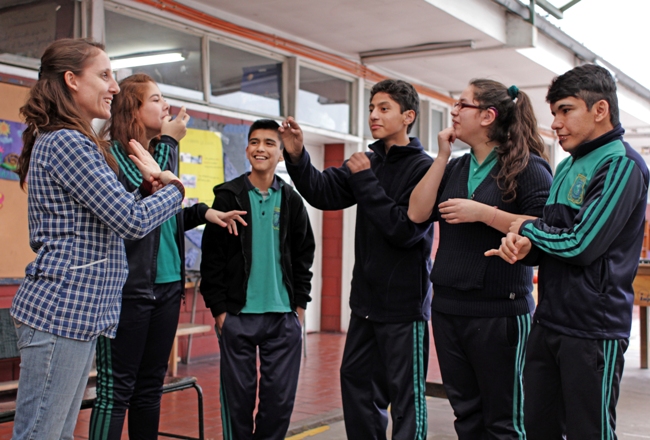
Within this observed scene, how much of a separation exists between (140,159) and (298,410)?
2.98 m

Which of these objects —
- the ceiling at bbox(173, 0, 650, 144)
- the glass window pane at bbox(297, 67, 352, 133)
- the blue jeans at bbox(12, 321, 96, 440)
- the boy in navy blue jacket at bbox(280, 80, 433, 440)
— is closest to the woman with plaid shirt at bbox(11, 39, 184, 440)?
the blue jeans at bbox(12, 321, 96, 440)

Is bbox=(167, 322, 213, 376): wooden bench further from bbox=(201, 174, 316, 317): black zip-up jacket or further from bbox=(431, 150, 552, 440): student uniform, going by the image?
bbox=(431, 150, 552, 440): student uniform

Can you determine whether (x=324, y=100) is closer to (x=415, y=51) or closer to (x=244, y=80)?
(x=415, y=51)

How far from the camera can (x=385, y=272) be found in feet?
10.6

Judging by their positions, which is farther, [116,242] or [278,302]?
[278,302]

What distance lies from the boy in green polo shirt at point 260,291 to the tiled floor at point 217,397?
1.15 m

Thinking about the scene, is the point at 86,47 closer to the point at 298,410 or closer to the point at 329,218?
the point at 298,410

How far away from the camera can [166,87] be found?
6.28m

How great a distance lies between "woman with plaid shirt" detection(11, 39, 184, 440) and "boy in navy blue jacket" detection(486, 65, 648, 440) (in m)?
1.40

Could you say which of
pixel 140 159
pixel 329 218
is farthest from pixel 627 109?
pixel 140 159

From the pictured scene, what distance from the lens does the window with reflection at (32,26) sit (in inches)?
199

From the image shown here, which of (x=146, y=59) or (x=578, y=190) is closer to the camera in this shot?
(x=578, y=190)

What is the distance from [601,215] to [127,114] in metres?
2.00

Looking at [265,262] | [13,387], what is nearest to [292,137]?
[265,262]
